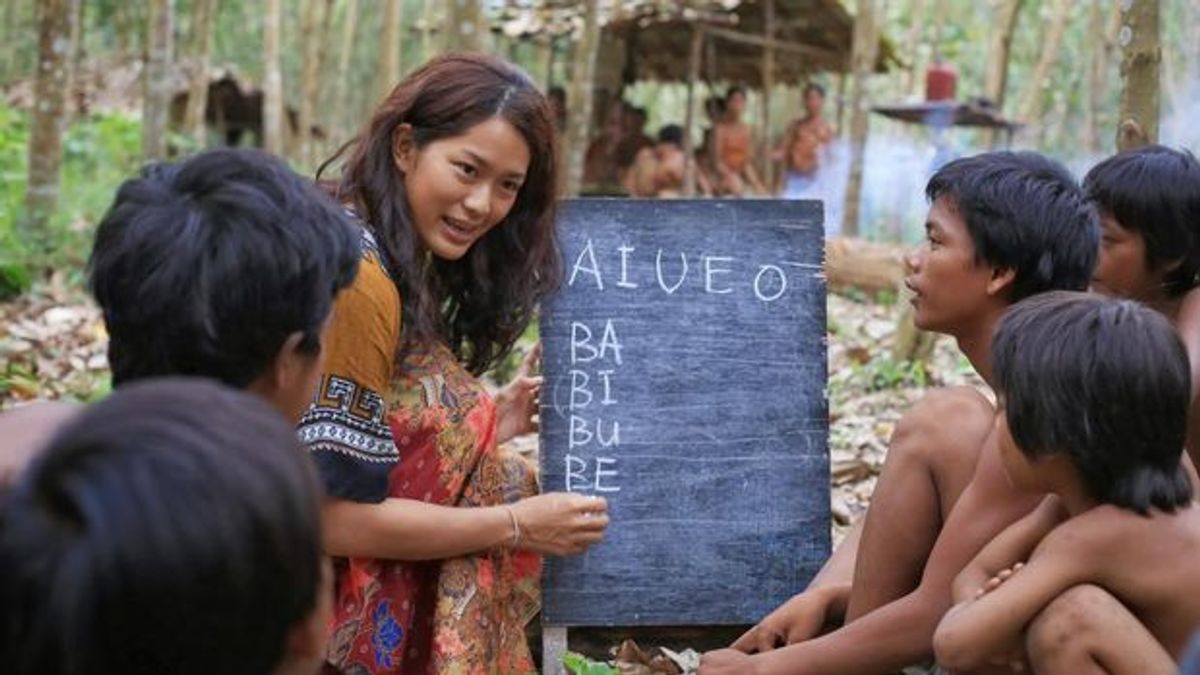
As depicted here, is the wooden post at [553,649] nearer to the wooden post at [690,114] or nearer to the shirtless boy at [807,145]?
the wooden post at [690,114]

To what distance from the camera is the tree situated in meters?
11.3

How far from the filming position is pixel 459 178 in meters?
3.74

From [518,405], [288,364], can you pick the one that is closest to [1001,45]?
[518,405]

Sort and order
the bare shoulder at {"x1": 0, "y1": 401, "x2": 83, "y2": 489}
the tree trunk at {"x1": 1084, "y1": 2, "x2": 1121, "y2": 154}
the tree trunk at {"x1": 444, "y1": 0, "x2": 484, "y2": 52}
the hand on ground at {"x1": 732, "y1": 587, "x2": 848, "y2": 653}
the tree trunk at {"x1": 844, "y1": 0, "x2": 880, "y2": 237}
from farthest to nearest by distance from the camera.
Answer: the tree trunk at {"x1": 1084, "y1": 2, "x2": 1121, "y2": 154} < the tree trunk at {"x1": 844, "y1": 0, "x2": 880, "y2": 237} < the tree trunk at {"x1": 444, "y1": 0, "x2": 484, "y2": 52} < the hand on ground at {"x1": 732, "y1": 587, "x2": 848, "y2": 653} < the bare shoulder at {"x1": 0, "y1": 401, "x2": 83, "y2": 489}

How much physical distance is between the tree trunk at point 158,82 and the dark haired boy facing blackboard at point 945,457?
986 cm

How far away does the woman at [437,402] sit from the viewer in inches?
136

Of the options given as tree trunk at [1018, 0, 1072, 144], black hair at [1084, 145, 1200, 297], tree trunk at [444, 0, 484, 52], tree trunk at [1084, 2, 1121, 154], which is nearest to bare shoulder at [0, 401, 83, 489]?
black hair at [1084, 145, 1200, 297]

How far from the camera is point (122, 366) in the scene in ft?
8.49

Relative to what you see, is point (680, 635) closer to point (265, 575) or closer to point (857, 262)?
point (265, 575)

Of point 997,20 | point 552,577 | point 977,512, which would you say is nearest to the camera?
point 977,512

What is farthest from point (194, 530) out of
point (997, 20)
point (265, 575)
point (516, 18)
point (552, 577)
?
point (997, 20)

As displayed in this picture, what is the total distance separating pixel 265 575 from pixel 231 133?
24391 millimetres

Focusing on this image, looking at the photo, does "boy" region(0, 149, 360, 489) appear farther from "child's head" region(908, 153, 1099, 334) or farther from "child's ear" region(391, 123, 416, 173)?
"child's head" region(908, 153, 1099, 334)

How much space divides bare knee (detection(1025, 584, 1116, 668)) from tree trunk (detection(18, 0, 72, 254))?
9535 mm
